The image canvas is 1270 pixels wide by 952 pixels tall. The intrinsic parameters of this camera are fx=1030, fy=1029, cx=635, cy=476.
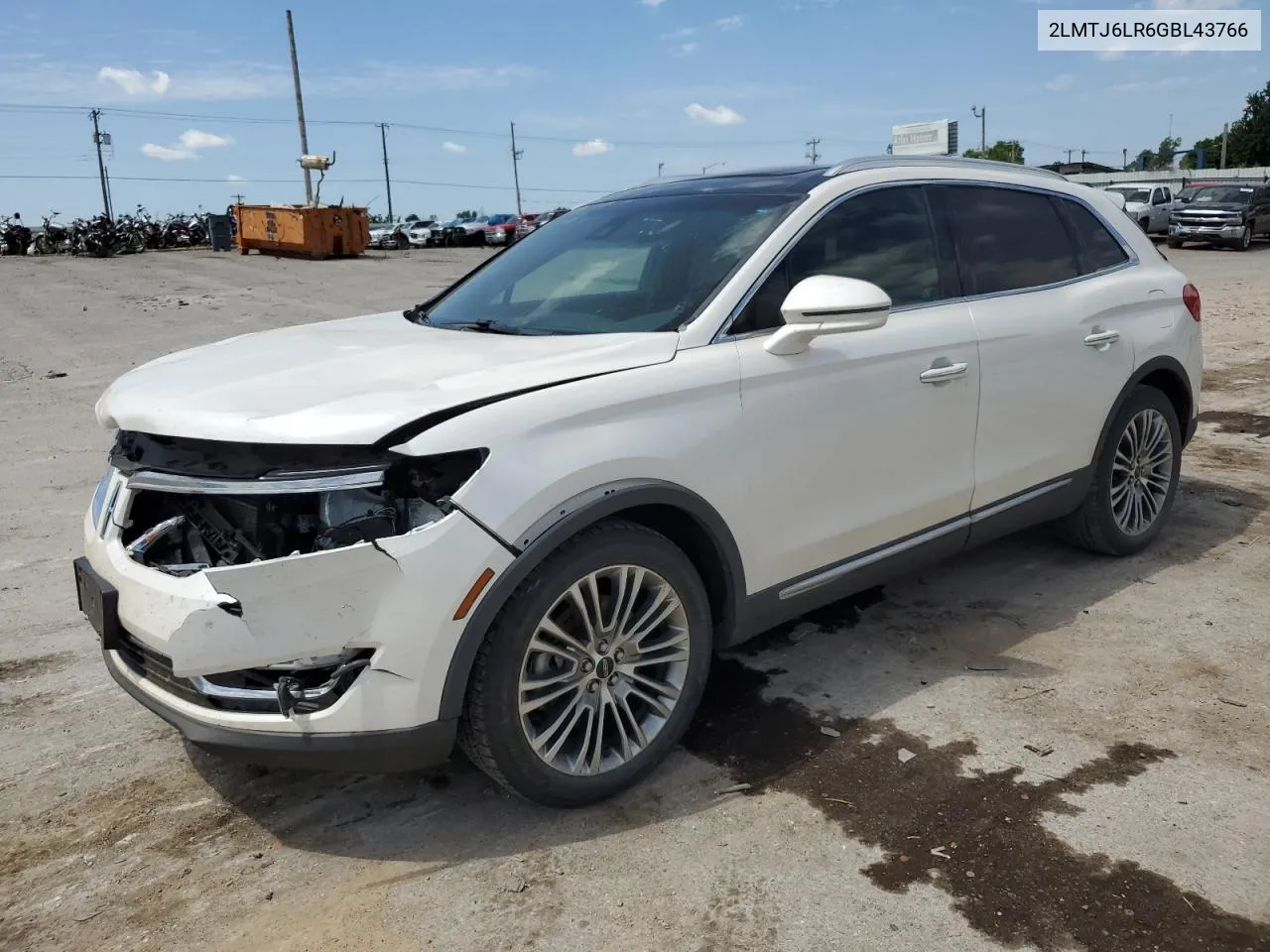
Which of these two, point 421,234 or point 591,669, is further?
point 421,234

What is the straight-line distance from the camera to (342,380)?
2873 mm

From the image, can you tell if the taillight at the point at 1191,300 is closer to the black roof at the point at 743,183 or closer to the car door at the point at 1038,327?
the car door at the point at 1038,327

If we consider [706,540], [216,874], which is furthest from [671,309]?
[216,874]

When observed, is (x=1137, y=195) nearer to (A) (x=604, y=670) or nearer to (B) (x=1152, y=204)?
(B) (x=1152, y=204)

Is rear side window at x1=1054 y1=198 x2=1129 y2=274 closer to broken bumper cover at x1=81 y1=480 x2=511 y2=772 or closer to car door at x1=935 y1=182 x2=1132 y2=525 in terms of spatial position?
car door at x1=935 y1=182 x2=1132 y2=525

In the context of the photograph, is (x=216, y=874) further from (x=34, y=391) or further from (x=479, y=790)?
(x=34, y=391)

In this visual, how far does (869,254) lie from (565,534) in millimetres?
1725

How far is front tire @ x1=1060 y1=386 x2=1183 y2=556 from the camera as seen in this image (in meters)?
4.83

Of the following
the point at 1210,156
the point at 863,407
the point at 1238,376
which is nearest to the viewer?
the point at 863,407

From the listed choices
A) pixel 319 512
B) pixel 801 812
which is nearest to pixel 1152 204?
pixel 801 812

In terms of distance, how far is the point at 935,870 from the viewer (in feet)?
8.87

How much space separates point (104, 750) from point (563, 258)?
239 cm

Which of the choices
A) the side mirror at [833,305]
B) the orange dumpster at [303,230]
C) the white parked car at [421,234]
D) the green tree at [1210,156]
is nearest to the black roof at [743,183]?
the side mirror at [833,305]

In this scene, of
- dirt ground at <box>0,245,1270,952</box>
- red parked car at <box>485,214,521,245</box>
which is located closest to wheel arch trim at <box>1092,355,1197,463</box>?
dirt ground at <box>0,245,1270,952</box>
